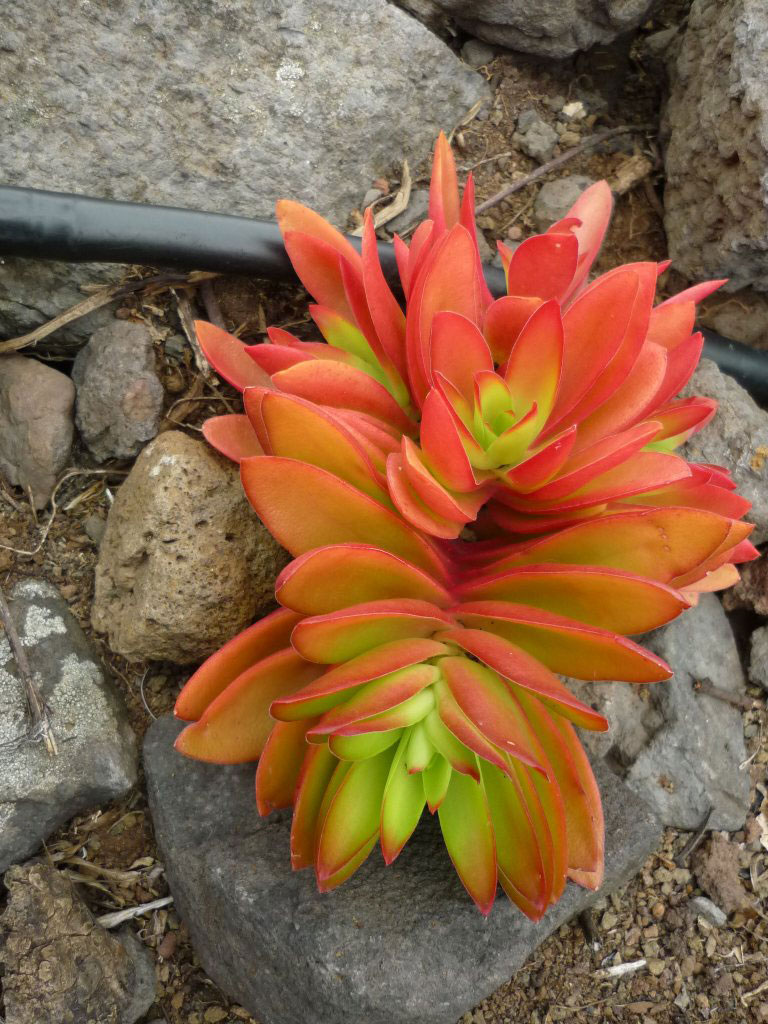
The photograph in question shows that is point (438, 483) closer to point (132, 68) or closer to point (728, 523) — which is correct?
point (728, 523)

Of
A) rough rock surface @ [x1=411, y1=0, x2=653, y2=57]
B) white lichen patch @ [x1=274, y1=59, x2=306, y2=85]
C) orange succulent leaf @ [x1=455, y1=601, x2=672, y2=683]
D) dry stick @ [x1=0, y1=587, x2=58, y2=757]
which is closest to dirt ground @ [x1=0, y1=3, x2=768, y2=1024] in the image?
dry stick @ [x1=0, y1=587, x2=58, y2=757]

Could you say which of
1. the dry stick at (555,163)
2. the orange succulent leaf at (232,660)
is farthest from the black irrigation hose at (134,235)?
the orange succulent leaf at (232,660)

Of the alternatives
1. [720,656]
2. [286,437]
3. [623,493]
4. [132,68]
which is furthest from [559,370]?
[132,68]

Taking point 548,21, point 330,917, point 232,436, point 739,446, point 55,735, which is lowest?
point 55,735

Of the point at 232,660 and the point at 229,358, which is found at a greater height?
the point at 229,358

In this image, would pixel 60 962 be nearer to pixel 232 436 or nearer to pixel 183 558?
pixel 183 558

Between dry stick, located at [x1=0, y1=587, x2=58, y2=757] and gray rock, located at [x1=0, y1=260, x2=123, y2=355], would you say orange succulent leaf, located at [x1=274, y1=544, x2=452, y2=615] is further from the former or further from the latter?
gray rock, located at [x1=0, y1=260, x2=123, y2=355]

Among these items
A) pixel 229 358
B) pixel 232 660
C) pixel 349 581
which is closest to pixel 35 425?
pixel 229 358
